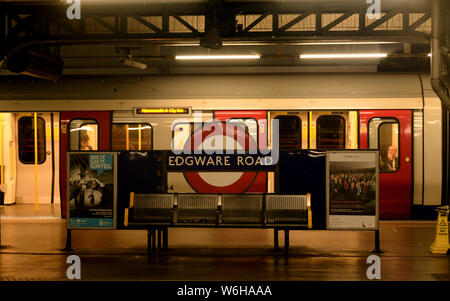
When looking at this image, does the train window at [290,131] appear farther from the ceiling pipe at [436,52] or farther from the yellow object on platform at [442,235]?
the yellow object on platform at [442,235]

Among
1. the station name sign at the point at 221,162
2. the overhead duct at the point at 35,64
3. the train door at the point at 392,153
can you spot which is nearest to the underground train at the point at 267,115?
the train door at the point at 392,153

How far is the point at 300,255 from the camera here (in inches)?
308

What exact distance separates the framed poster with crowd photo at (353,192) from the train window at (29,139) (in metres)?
8.89

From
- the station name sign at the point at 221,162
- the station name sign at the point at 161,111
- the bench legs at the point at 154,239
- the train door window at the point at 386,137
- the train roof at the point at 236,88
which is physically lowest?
the bench legs at the point at 154,239

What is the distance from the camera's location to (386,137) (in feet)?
34.4

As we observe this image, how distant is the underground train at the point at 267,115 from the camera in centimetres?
1034

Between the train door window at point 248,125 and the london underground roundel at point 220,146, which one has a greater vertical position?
the train door window at point 248,125

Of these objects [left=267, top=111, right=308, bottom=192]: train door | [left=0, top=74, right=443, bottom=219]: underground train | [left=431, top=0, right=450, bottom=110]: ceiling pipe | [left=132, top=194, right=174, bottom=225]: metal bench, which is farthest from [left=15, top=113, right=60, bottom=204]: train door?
[left=431, top=0, right=450, bottom=110]: ceiling pipe

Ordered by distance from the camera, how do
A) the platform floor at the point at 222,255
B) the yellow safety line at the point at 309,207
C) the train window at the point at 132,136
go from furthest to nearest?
the train window at the point at 132,136 → the yellow safety line at the point at 309,207 → the platform floor at the point at 222,255

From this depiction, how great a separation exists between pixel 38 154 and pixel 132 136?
4.35m

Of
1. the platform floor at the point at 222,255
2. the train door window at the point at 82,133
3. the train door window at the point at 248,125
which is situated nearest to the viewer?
the platform floor at the point at 222,255
